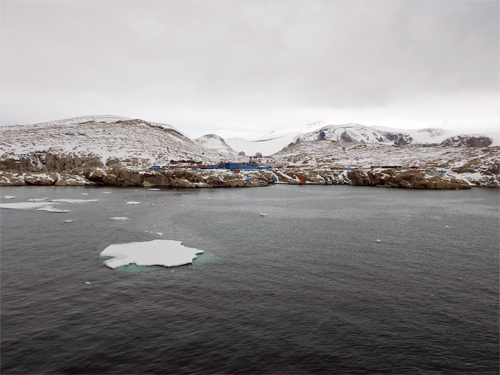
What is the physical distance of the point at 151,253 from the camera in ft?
106

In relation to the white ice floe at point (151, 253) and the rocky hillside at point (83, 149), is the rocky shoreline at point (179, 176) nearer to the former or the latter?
the rocky hillside at point (83, 149)

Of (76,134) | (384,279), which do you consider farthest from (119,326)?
(76,134)

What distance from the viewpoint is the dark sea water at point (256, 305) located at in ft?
52.9

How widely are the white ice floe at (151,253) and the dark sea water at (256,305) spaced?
1265mm

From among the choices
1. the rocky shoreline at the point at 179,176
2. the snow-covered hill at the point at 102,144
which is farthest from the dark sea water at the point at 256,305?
the snow-covered hill at the point at 102,144

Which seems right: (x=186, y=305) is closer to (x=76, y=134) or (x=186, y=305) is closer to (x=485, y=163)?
(x=485, y=163)

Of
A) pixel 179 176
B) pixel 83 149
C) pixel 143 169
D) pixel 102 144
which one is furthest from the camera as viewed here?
pixel 102 144

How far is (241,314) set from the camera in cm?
2039

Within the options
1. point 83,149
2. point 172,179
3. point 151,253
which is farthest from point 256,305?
point 83,149

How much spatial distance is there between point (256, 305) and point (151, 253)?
606 inches

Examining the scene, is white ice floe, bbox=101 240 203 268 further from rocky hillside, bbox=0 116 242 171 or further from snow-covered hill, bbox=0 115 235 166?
snow-covered hill, bbox=0 115 235 166

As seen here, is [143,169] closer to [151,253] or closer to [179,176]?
[179,176]

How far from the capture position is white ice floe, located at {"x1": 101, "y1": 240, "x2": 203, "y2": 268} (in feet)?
97.1

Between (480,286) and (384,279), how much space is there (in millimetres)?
7620
